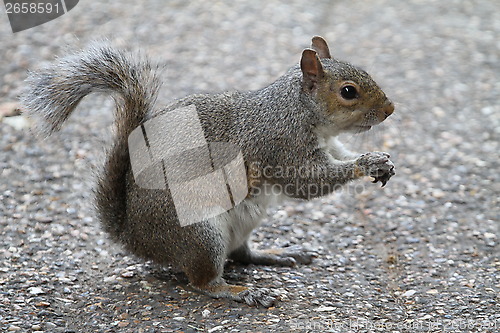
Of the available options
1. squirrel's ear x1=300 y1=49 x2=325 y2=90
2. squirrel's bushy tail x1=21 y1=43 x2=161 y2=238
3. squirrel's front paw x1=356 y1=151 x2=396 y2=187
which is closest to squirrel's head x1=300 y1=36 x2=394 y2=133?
squirrel's ear x1=300 y1=49 x2=325 y2=90

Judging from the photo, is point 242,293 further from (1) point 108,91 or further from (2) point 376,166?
(1) point 108,91

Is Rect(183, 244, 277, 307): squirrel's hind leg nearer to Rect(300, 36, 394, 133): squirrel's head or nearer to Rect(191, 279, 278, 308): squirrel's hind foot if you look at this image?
Rect(191, 279, 278, 308): squirrel's hind foot

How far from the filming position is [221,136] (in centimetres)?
326

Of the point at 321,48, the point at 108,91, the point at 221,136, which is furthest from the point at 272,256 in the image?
the point at 108,91

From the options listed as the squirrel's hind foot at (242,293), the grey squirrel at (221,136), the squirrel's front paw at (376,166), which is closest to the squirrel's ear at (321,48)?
the grey squirrel at (221,136)

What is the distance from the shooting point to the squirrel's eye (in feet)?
10.5

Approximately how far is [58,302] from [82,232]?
0.82 meters

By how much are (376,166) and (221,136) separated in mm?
751

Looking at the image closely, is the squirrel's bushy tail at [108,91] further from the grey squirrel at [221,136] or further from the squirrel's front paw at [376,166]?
the squirrel's front paw at [376,166]

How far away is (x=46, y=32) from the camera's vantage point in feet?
20.9

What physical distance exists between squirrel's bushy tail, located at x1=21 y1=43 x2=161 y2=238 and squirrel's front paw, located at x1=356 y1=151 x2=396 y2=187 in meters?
1.05

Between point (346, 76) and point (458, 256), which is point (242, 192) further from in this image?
point (458, 256)

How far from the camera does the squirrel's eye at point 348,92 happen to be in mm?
3215

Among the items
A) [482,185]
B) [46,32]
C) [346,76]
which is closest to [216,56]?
[46,32]
